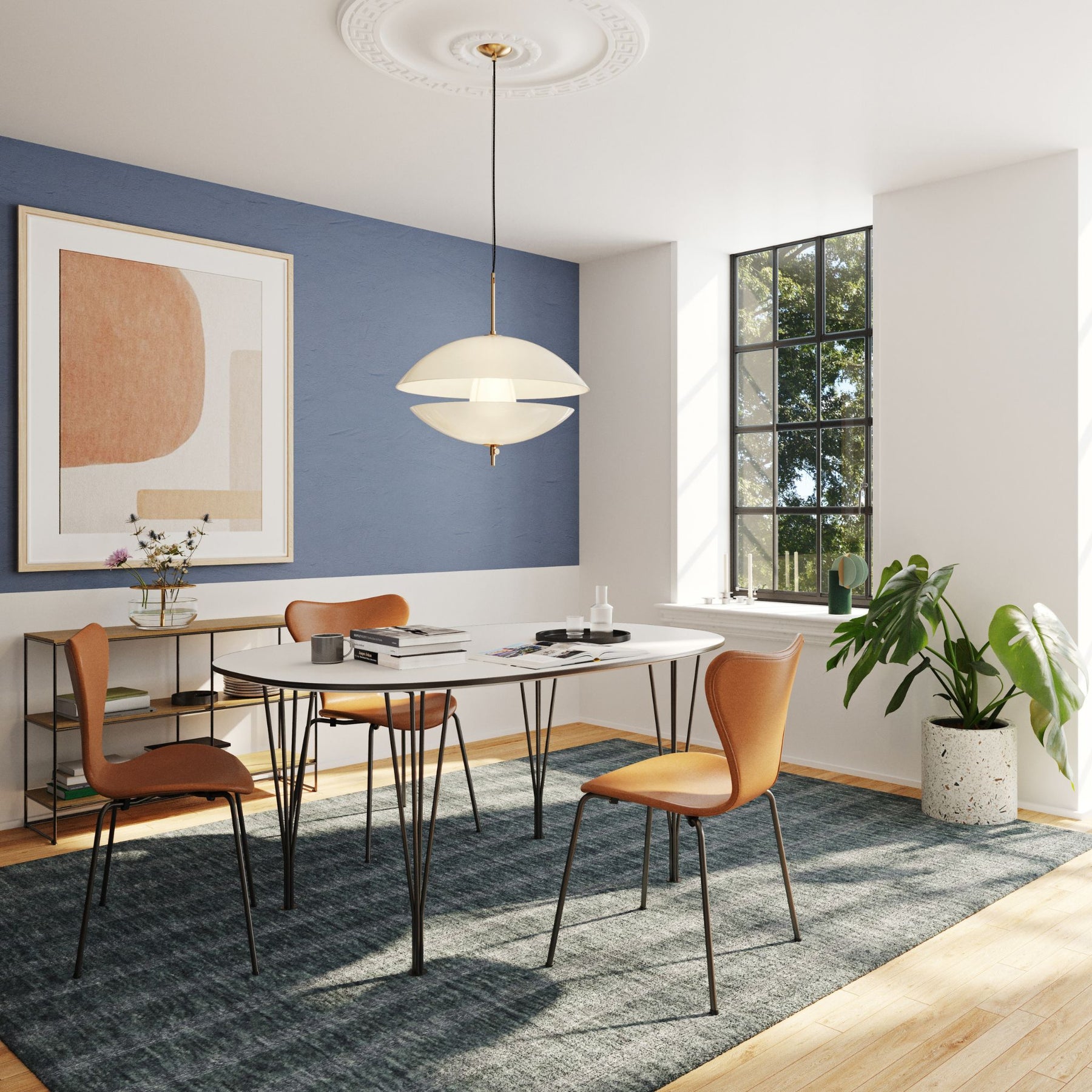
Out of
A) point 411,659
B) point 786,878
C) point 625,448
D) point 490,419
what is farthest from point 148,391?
point 786,878

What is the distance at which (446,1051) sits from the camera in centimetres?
231

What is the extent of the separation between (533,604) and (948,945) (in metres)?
3.26

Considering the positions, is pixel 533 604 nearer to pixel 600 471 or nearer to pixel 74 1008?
pixel 600 471

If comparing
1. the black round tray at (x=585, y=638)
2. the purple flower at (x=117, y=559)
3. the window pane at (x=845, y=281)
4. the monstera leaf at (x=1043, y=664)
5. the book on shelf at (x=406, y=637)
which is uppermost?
the window pane at (x=845, y=281)

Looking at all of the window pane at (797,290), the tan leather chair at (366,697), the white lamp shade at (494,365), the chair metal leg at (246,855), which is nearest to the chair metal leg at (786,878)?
the tan leather chair at (366,697)

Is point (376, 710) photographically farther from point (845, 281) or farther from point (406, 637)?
point (845, 281)

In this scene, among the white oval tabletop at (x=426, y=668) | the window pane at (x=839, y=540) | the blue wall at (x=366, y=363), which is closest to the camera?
the white oval tabletop at (x=426, y=668)

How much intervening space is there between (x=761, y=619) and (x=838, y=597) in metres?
0.38

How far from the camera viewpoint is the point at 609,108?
12.1 feet

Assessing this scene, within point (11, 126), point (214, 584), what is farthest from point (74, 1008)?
point (11, 126)

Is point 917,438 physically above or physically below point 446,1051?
above

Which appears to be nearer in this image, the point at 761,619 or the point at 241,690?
the point at 241,690

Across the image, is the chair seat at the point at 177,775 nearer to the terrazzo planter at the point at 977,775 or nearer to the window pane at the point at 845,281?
the terrazzo planter at the point at 977,775

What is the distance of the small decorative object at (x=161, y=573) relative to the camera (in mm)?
4035
